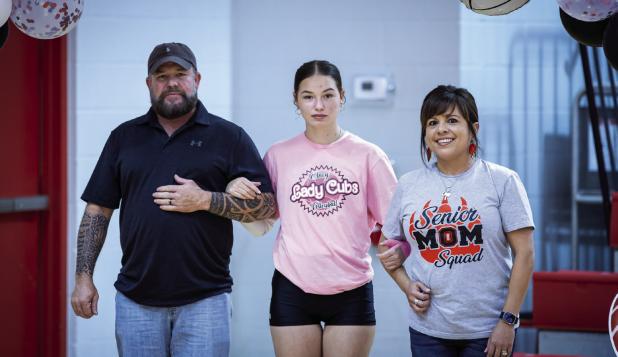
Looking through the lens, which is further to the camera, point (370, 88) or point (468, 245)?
point (370, 88)

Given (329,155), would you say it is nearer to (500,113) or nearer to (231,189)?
(231,189)

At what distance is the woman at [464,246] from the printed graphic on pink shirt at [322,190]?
38cm

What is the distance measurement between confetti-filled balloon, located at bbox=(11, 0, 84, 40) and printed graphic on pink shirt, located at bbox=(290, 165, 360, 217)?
950 millimetres

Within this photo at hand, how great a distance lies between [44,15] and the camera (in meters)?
2.67

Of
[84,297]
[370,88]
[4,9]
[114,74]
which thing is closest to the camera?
[4,9]

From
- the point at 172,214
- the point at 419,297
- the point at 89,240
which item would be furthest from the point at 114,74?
the point at 419,297

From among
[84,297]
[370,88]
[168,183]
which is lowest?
[84,297]

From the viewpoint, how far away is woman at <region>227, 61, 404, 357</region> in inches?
109

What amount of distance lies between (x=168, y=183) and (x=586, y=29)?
1.48m

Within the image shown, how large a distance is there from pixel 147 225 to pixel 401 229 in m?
0.82

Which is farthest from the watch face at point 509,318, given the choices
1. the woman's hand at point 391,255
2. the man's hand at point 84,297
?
the man's hand at point 84,297

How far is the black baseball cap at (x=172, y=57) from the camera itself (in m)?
2.74

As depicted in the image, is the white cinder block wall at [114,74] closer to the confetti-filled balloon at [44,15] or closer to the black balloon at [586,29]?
the confetti-filled balloon at [44,15]

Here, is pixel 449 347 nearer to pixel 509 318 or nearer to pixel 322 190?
pixel 509 318
